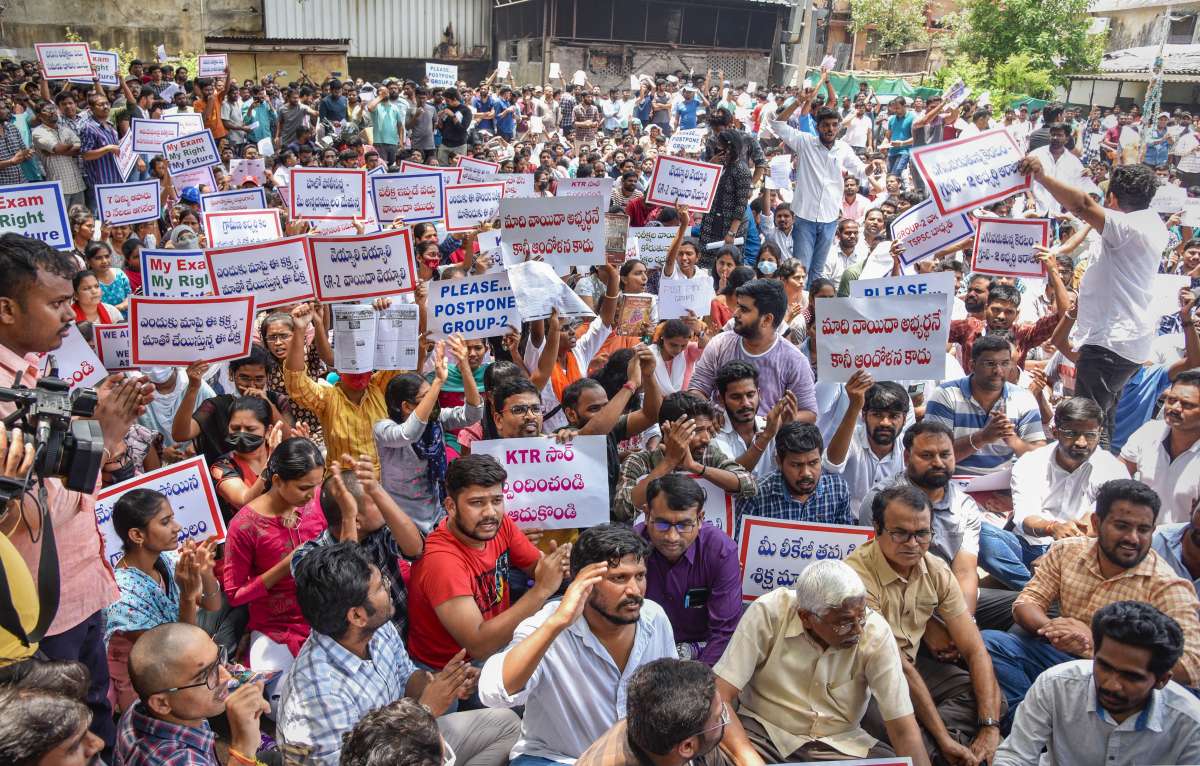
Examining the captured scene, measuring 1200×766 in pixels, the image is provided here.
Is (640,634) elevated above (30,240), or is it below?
below

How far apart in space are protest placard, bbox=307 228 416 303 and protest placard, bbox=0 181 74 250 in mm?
2201

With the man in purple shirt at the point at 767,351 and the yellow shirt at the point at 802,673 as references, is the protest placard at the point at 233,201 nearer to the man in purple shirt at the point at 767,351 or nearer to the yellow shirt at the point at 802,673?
the man in purple shirt at the point at 767,351

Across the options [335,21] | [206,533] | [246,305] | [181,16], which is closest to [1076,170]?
[246,305]

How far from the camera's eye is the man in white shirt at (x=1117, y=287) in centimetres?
604

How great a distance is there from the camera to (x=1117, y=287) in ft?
20.9

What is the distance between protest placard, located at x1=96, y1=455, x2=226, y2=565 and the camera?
14.7 ft

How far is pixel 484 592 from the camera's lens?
4.20m

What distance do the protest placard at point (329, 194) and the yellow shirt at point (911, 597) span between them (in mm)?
6630

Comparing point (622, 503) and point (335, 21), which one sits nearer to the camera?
point (622, 503)

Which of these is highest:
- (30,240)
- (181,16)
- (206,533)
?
(181,16)

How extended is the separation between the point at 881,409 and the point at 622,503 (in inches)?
60.9

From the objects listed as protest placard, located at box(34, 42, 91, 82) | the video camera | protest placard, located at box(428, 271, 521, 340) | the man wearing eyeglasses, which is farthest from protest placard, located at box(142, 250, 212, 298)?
protest placard, located at box(34, 42, 91, 82)

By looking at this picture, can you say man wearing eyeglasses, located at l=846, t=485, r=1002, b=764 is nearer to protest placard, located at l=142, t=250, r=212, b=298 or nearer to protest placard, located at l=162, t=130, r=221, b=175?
protest placard, located at l=142, t=250, r=212, b=298

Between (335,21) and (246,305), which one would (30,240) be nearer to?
(246,305)
